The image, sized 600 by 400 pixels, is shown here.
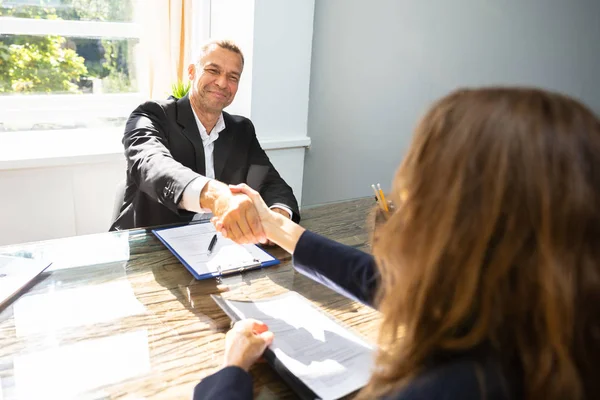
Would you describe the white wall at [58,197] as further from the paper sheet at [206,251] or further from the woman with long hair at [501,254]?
the woman with long hair at [501,254]

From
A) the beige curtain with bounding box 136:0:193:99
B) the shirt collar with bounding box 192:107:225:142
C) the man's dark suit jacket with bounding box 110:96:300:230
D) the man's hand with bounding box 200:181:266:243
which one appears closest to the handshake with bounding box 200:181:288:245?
the man's hand with bounding box 200:181:266:243

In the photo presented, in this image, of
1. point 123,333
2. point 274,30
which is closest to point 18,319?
point 123,333

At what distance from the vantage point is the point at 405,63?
2688 mm

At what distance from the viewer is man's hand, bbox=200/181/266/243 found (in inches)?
56.3

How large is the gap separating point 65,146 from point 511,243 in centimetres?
291

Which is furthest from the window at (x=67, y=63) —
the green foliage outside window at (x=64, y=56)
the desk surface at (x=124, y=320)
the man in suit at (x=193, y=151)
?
the desk surface at (x=124, y=320)

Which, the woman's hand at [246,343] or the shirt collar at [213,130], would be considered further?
the shirt collar at [213,130]

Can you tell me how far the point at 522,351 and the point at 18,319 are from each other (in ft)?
3.26

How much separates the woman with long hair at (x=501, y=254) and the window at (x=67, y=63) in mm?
2978

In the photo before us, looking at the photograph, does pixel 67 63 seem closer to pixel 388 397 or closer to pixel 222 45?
pixel 222 45

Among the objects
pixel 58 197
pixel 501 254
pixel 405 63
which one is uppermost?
pixel 405 63

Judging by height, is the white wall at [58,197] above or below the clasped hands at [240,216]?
below

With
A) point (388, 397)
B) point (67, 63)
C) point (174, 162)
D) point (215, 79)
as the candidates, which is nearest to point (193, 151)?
point (215, 79)

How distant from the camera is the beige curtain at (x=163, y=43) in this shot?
3.19 m
